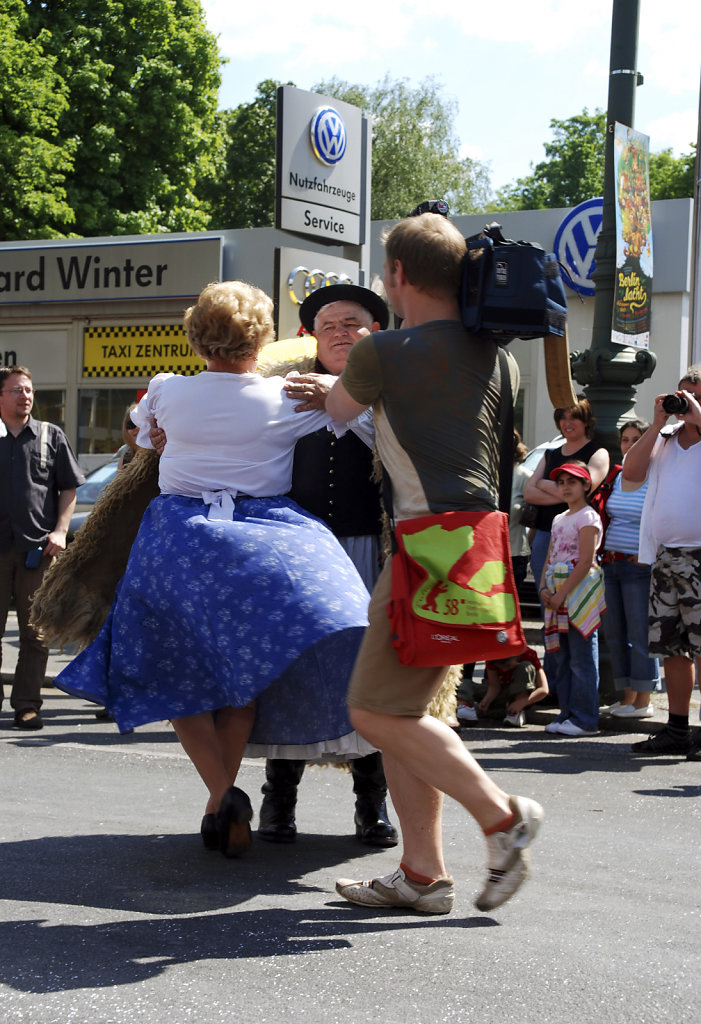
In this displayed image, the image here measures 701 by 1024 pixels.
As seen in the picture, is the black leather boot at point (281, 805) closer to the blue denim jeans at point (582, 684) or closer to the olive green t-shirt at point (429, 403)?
the olive green t-shirt at point (429, 403)

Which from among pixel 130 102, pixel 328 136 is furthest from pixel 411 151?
pixel 328 136

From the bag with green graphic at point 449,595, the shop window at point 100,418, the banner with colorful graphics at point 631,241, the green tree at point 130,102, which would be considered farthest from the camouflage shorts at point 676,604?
the green tree at point 130,102

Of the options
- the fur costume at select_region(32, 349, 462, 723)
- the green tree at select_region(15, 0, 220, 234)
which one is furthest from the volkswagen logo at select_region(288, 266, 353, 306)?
the green tree at select_region(15, 0, 220, 234)

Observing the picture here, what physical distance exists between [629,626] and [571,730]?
2.93 feet

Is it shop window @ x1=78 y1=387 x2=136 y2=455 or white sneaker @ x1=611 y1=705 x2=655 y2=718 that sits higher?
shop window @ x1=78 y1=387 x2=136 y2=455

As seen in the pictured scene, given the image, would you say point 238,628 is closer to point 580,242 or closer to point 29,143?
point 580,242

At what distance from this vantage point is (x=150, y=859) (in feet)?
15.3

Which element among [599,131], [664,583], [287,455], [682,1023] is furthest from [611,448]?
[599,131]

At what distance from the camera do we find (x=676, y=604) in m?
7.37

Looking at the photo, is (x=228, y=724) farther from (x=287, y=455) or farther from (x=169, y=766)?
(x=169, y=766)

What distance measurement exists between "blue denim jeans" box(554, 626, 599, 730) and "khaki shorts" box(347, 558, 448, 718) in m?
4.63

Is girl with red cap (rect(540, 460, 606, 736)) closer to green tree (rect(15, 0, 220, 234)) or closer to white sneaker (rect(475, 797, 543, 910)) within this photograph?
white sneaker (rect(475, 797, 543, 910))

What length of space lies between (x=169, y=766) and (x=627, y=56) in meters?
5.92

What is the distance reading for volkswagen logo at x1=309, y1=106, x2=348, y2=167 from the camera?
1698cm
